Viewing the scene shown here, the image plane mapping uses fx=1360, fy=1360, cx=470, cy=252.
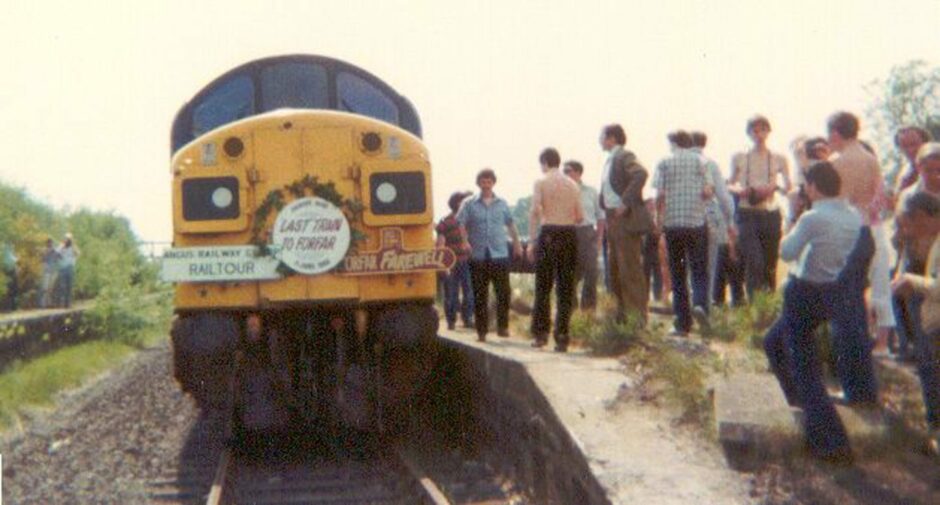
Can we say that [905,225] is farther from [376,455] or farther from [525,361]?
[376,455]

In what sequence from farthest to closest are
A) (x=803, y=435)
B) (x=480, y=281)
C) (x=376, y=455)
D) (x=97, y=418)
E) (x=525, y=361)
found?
(x=97, y=418) → (x=480, y=281) → (x=376, y=455) → (x=525, y=361) → (x=803, y=435)

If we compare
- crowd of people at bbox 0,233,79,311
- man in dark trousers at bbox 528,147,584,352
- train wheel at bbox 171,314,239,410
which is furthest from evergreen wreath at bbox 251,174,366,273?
crowd of people at bbox 0,233,79,311

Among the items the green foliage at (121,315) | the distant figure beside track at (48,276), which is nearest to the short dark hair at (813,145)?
the green foliage at (121,315)

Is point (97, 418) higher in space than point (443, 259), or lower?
lower

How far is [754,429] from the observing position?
295 inches

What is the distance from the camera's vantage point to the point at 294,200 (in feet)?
35.0

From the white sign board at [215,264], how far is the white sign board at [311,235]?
18 cm

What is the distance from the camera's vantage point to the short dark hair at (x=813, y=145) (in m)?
10.1

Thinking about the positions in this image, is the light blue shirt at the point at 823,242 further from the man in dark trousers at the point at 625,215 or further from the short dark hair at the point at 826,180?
the man in dark trousers at the point at 625,215

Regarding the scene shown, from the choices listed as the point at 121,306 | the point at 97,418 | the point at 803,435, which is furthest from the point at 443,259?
the point at 121,306

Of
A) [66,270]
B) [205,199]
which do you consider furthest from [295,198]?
[66,270]

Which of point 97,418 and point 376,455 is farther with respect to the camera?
Answer: point 97,418

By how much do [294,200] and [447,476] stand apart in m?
2.47

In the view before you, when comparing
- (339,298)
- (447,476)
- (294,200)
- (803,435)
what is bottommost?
(447,476)
